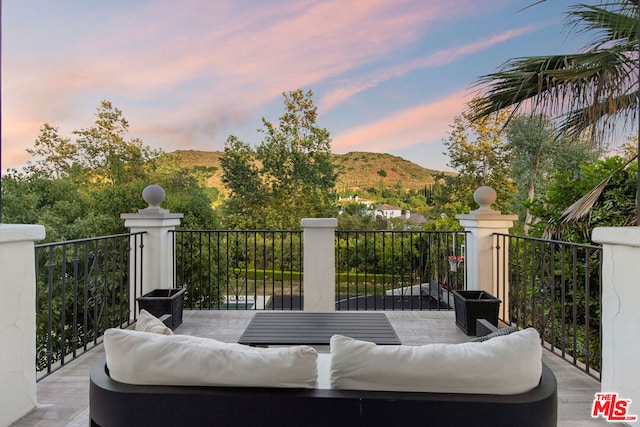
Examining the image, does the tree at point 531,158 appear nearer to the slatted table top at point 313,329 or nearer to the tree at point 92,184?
the tree at point 92,184

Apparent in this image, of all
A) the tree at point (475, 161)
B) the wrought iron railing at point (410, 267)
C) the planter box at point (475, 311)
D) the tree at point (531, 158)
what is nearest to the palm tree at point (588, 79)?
the planter box at point (475, 311)

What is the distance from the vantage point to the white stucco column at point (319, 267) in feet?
14.0

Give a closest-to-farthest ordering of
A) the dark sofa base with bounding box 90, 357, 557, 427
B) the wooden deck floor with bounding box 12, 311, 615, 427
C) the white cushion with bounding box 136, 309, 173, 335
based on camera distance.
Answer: the dark sofa base with bounding box 90, 357, 557, 427
the white cushion with bounding box 136, 309, 173, 335
the wooden deck floor with bounding box 12, 311, 615, 427

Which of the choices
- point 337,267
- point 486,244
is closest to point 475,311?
point 486,244

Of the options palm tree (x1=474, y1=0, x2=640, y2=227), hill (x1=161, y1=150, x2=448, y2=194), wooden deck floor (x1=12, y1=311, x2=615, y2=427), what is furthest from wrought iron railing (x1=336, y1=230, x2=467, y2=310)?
hill (x1=161, y1=150, x2=448, y2=194)

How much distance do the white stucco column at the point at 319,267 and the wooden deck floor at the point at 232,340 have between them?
693mm

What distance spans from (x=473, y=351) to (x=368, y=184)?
16.1 meters

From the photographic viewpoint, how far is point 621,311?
2.01 meters

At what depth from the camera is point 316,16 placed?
11586mm

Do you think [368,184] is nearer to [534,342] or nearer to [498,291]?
[498,291]

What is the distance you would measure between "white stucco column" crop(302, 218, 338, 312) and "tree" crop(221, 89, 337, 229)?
1127cm

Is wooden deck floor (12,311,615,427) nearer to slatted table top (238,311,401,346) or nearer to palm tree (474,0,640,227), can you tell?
slatted table top (238,311,401,346)

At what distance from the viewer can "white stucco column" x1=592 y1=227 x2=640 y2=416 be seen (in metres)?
1.89

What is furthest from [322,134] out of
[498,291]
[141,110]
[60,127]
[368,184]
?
[498,291]
